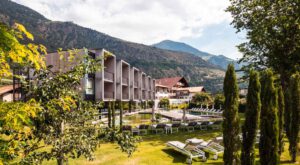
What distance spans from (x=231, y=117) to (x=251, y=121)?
1278 millimetres

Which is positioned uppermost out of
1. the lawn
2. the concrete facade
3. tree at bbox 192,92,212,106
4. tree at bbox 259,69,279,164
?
the concrete facade

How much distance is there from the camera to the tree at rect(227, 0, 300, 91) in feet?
81.8

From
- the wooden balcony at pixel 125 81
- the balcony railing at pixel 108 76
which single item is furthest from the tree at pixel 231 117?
the wooden balcony at pixel 125 81

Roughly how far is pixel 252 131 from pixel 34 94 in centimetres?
954

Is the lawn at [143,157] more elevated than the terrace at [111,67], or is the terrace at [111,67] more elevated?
the terrace at [111,67]

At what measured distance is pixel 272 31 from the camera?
85.4 feet

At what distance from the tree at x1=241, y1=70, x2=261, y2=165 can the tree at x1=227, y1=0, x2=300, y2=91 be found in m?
15.4

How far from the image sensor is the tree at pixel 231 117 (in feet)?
37.1

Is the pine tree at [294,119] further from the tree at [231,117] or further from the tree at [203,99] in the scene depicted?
the tree at [203,99]

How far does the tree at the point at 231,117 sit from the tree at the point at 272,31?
648 inches

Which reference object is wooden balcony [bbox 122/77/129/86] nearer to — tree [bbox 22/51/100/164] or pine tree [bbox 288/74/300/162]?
pine tree [bbox 288/74/300/162]

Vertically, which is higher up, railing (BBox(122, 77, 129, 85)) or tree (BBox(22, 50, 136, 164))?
railing (BBox(122, 77, 129, 85))

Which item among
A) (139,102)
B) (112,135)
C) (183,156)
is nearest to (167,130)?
(183,156)

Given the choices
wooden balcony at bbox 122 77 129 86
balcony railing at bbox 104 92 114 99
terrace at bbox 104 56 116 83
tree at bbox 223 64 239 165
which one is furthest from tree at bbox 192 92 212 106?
tree at bbox 223 64 239 165
